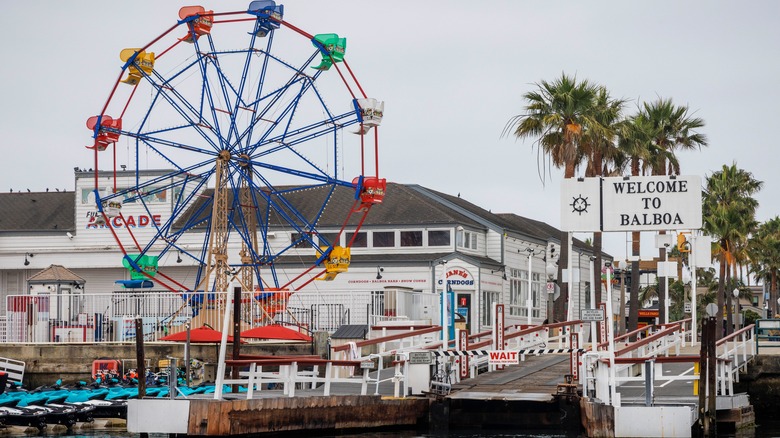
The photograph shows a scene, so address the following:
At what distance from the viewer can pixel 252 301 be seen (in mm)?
36906

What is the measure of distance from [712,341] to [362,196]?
21.5 m

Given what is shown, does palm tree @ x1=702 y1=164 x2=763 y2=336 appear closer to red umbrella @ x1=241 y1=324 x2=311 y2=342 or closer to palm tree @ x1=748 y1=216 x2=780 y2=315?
palm tree @ x1=748 y1=216 x2=780 y2=315

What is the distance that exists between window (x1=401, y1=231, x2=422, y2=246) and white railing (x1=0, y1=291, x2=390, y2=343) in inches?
725

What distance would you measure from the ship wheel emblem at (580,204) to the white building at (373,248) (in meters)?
25.7

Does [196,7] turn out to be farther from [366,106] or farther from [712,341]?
[712,341]

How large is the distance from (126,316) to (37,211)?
2737cm

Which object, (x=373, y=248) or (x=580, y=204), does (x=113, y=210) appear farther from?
(x=580, y=204)

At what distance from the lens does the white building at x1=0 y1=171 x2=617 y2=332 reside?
55844 mm

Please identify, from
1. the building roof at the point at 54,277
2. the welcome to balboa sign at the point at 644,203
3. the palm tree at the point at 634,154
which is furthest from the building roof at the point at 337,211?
the welcome to balboa sign at the point at 644,203

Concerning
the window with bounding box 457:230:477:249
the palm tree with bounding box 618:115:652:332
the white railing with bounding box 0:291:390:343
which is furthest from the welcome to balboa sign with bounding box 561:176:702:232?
the window with bounding box 457:230:477:249

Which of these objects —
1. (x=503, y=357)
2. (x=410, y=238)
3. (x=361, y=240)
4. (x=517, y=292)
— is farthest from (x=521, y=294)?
(x=503, y=357)

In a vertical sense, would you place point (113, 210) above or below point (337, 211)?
below

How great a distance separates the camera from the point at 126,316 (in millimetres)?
37562

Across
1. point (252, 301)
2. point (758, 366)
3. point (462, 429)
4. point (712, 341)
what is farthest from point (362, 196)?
point (712, 341)
